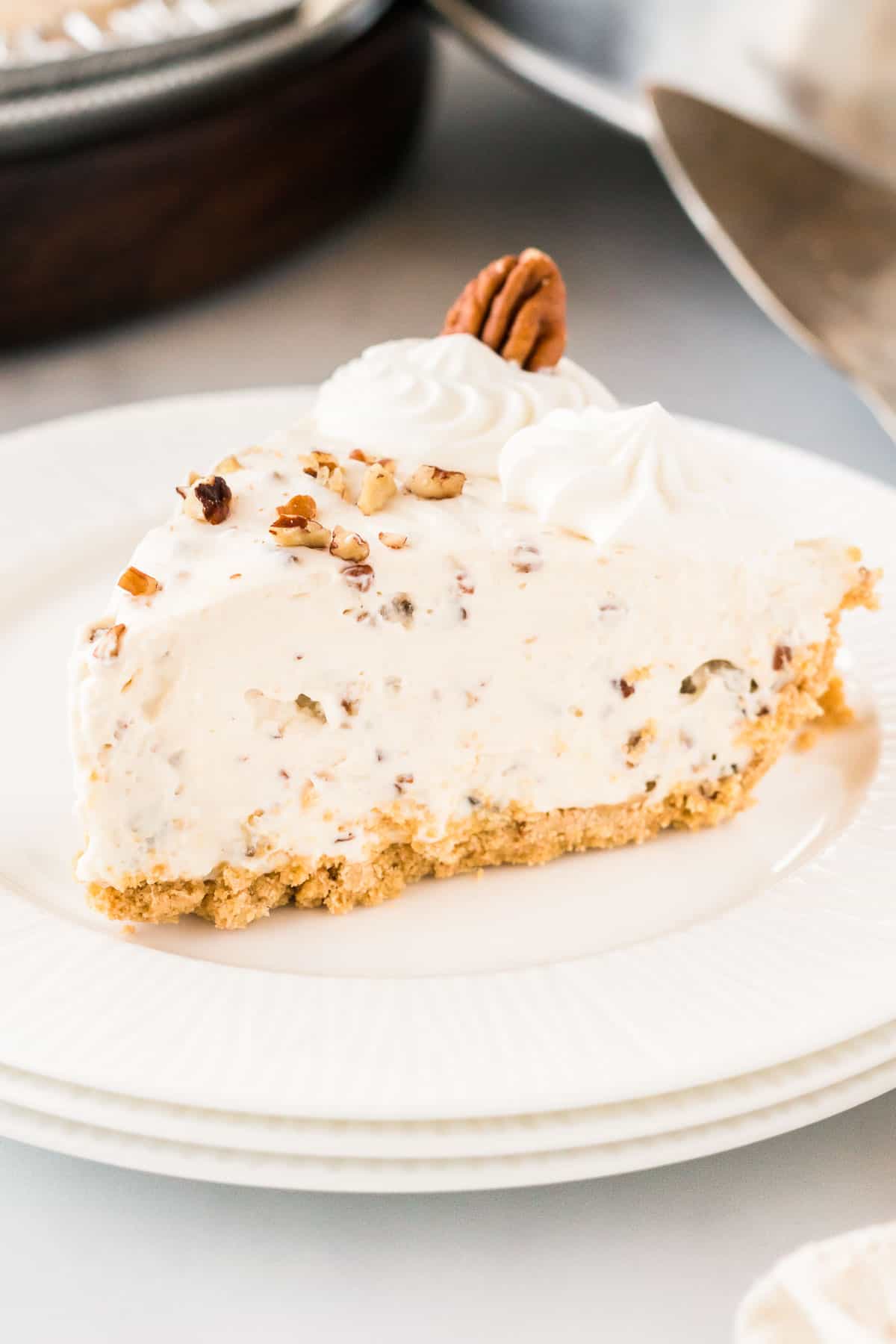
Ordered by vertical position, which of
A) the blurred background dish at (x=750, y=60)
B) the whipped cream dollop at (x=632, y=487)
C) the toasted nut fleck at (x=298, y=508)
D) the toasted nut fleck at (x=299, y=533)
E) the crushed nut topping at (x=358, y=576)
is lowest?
the crushed nut topping at (x=358, y=576)

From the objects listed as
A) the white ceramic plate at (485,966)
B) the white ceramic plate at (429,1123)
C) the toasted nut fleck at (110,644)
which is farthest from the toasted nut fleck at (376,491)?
the white ceramic plate at (429,1123)

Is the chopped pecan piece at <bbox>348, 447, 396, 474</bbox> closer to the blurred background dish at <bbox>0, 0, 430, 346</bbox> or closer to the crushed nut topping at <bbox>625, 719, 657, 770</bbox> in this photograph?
the crushed nut topping at <bbox>625, 719, 657, 770</bbox>

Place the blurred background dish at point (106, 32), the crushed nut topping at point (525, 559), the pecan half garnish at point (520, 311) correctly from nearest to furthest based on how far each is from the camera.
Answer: the crushed nut topping at point (525, 559) → the pecan half garnish at point (520, 311) → the blurred background dish at point (106, 32)

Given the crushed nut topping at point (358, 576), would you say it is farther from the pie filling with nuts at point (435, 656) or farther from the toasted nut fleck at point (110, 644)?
the toasted nut fleck at point (110, 644)

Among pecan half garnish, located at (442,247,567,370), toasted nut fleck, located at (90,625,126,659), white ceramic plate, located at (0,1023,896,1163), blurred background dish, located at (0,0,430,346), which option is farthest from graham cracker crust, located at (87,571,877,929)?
blurred background dish, located at (0,0,430,346)

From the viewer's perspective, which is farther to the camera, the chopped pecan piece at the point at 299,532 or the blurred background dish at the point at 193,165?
the blurred background dish at the point at 193,165

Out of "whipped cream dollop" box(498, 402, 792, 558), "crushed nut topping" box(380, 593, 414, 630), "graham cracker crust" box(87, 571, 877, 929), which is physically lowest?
"graham cracker crust" box(87, 571, 877, 929)

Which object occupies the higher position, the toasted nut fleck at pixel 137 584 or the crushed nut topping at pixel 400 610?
the crushed nut topping at pixel 400 610

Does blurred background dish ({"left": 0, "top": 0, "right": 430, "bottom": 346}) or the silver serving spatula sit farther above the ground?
the silver serving spatula
